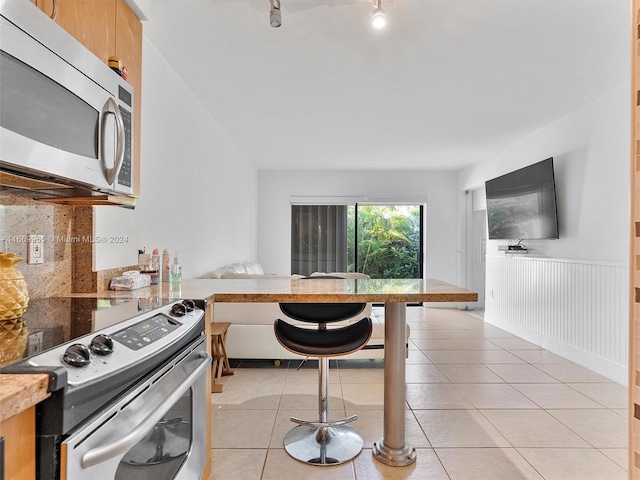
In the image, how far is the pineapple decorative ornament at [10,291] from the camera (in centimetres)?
125

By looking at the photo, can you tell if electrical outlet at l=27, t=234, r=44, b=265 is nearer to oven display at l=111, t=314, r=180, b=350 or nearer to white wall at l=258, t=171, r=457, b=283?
oven display at l=111, t=314, r=180, b=350

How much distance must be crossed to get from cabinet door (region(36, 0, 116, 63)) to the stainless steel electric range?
97cm

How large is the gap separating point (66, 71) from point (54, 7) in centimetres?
21

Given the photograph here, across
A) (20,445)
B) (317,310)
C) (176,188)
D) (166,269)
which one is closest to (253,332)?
(166,269)

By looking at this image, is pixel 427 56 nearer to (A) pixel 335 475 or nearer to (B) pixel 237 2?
(B) pixel 237 2

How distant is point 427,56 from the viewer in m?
2.82

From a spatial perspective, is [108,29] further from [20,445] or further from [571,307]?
[571,307]

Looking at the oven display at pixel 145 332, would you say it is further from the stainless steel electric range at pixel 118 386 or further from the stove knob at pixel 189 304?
the stove knob at pixel 189 304

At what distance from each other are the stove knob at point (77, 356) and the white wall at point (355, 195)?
20.7ft

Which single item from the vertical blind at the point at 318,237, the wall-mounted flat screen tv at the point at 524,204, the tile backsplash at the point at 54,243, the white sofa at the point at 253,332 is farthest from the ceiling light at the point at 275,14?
the vertical blind at the point at 318,237

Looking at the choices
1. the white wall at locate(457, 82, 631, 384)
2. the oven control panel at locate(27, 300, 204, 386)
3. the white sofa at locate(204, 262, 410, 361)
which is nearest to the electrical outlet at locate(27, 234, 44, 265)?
the oven control panel at locate(27, 300, 204, 386)

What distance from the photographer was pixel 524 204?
4664 mm

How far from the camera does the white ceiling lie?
2.31 metres

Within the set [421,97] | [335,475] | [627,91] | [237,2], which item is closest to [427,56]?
[421,97]
